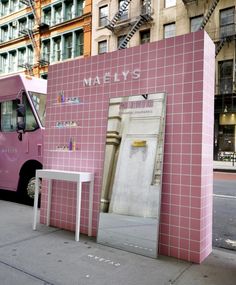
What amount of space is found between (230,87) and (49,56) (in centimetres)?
1781

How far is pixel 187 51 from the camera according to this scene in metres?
3.98

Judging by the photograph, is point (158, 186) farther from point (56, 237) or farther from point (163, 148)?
point (56, 237)

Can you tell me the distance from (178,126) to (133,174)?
0.91 meters

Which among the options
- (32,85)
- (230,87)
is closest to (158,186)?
(32,85)

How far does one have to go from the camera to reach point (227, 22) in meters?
21.8

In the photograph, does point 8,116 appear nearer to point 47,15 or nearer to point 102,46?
point 102,46

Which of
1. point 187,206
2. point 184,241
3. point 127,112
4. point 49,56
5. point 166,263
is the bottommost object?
point 166,263

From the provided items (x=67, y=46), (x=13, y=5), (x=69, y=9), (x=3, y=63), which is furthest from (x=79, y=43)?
(x=3, y=63)

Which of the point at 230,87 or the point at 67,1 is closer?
the point at 230,87

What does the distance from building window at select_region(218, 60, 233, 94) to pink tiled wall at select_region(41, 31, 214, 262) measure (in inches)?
745

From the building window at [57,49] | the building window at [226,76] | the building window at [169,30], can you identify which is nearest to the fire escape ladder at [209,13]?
the building window at [169,30]

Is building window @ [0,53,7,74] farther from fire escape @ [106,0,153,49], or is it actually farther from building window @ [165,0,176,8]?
building window @ [165,0,176,8]

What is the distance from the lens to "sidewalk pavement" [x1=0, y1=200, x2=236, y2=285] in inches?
128

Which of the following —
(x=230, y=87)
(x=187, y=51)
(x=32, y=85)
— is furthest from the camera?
(x=230, y=87)
